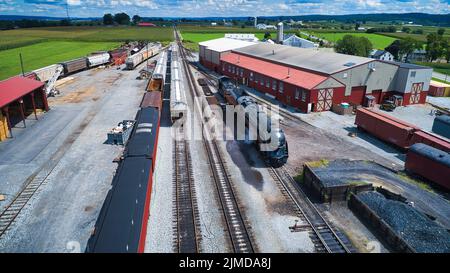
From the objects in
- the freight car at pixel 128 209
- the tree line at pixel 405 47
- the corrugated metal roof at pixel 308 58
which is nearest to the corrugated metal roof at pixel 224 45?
the corrugated metal roof at pixel 308 58

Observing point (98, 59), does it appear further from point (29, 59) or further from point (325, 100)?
point (325, 100)

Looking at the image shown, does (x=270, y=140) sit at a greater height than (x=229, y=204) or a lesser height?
greater

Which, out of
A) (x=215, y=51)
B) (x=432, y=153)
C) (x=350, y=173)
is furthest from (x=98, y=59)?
(x=432, y=153)

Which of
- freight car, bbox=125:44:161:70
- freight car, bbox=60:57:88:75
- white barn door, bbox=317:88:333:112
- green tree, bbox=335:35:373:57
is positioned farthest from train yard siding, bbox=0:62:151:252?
green tree, bbox=335:35:373:57
